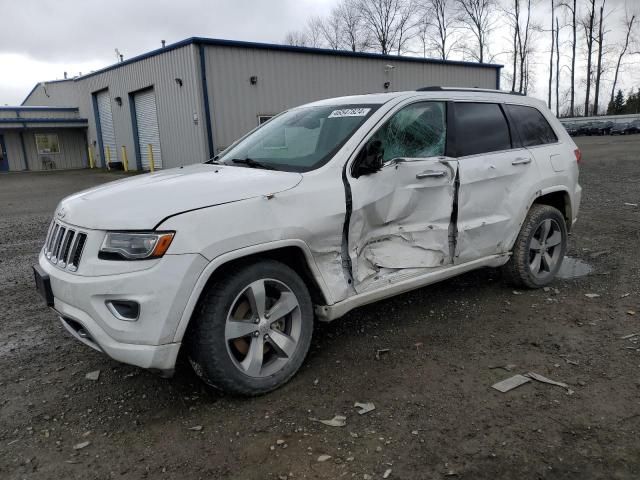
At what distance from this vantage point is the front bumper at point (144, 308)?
266 cm

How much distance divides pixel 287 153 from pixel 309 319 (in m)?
1.25

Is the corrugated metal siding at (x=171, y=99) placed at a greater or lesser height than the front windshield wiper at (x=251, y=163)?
greater

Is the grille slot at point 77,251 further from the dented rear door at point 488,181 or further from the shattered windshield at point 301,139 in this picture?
the dented rear door at point 488,181

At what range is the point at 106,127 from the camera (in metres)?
27.9

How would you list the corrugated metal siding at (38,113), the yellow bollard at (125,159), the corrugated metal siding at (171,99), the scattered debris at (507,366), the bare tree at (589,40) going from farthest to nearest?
the bare tree at (589,40)
the corrugated metal siding at (38,113)
the yellow bollard at (125,159)
the corrugated metal siding at (171,99)
the scattered debris at (507,366)

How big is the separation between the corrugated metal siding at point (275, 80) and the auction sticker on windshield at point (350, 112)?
49.1 feet

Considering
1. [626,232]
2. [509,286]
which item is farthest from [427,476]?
[626,232]

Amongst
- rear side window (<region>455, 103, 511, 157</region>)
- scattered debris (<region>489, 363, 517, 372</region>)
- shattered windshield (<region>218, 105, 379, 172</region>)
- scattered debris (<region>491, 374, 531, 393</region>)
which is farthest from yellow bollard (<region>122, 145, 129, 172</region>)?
scattered debris (<region>491, 374, 531, 393</region>)

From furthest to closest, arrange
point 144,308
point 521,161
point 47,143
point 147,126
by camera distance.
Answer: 1. point 47,143
2. point 147,126
3. point 521,161
4. point 144,308

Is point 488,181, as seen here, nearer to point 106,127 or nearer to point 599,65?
point 106,127

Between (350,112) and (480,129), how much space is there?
4.12 ft

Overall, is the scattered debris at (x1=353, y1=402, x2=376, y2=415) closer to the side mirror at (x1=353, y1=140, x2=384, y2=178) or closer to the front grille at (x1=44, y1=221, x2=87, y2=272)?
the side mirror at (x1=353, y1=140, x2=384, y2=178)

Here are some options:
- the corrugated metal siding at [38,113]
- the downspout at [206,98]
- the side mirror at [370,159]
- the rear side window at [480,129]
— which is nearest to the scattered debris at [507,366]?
the side mirror at [370,159]

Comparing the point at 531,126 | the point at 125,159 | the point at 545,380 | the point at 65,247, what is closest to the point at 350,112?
the point at 531,126
